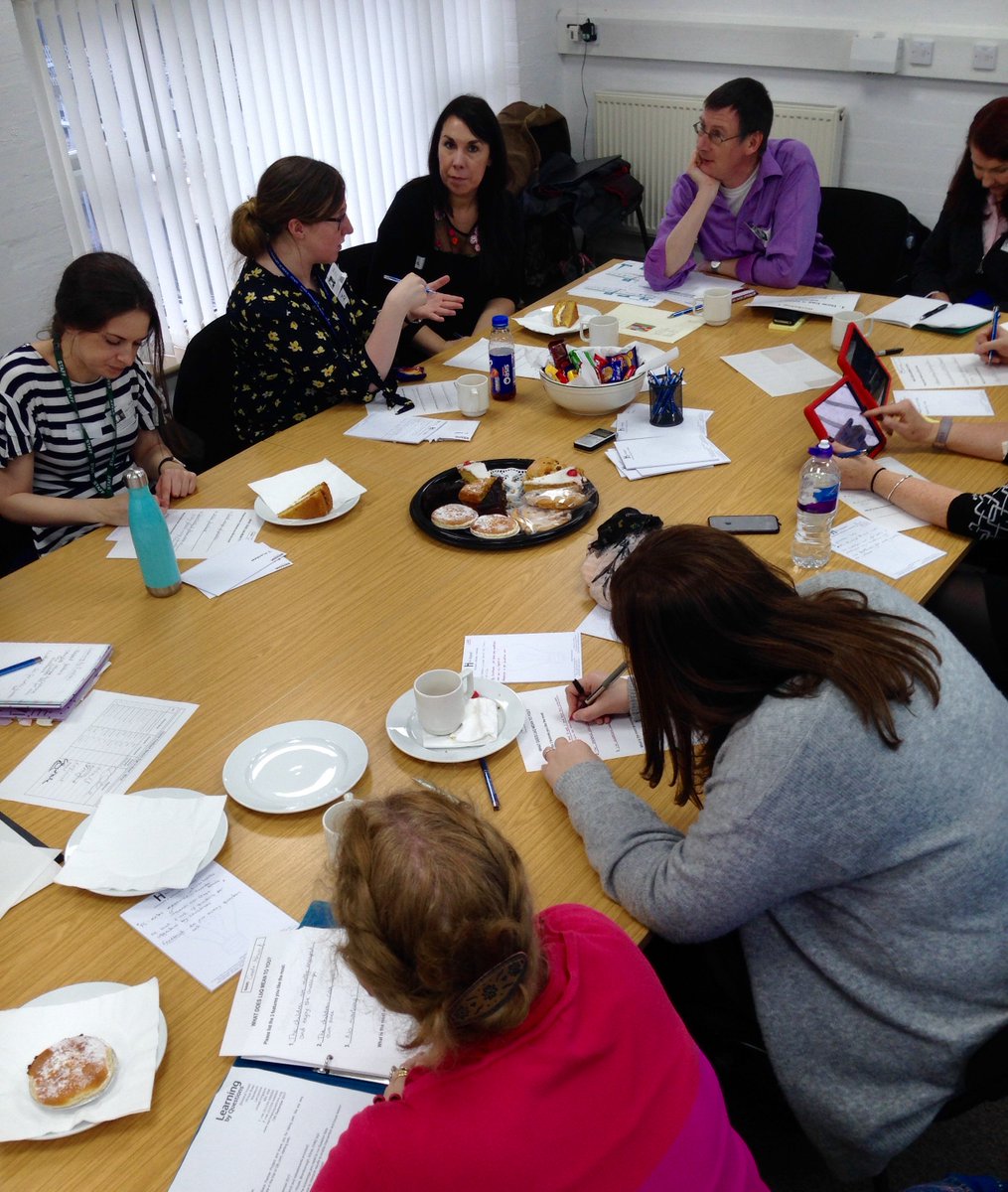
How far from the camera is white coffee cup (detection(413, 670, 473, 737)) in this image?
146 centimetres

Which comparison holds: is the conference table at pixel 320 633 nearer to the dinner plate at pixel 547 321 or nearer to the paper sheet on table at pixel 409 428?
the paper sheet on table at pixel 409 428

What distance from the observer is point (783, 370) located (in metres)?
2.65

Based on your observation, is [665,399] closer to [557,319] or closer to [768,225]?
[557,319]

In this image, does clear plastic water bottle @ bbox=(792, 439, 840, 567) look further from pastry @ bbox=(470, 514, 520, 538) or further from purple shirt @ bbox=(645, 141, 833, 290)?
purple shirt @ bbox=(645, 141, 833, 290)

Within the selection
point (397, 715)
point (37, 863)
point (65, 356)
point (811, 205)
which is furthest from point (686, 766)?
point (811, 205)

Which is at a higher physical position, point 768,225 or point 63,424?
point 768,225

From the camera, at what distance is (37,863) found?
52.7 inches

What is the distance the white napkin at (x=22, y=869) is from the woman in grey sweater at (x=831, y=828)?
2.35 ft

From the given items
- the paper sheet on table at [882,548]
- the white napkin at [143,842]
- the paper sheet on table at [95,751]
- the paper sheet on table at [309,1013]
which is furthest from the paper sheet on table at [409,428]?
the paper sheet on table at [309,1013]

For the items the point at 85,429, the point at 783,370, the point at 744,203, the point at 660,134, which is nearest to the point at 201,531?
the point at 85,429

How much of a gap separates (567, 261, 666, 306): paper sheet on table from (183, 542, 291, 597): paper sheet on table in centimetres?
161

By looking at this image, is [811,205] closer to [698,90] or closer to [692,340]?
[692,340]

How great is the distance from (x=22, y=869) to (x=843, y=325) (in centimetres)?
228

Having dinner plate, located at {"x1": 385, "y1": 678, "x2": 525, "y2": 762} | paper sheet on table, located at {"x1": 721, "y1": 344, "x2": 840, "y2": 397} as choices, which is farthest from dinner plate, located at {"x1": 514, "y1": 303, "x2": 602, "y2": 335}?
dinner plate, located at {"x1": 385, "y1": 678, "x2": 525, "y2": 762}
